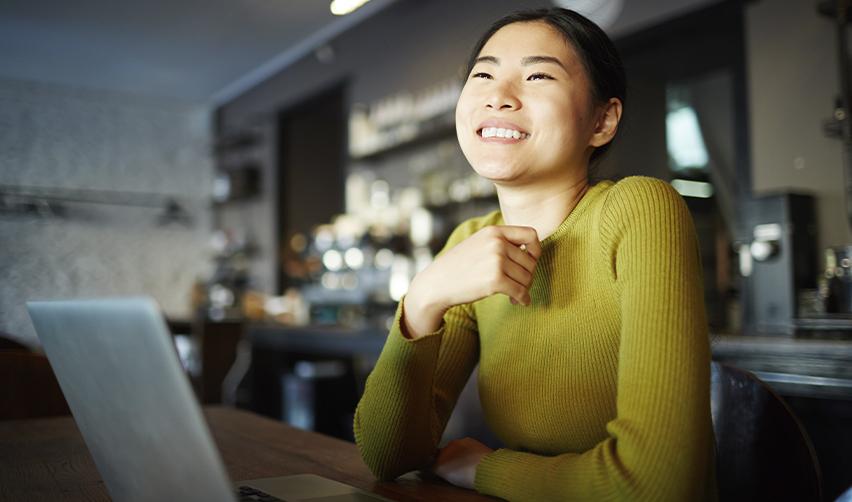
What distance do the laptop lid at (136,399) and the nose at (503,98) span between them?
66 centimetres

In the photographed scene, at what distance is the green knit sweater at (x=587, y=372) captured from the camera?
821 mm

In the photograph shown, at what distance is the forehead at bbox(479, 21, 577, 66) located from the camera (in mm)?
1128

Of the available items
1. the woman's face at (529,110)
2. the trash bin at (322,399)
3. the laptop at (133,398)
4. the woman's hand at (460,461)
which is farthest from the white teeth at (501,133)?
the trash bin at (322,399)

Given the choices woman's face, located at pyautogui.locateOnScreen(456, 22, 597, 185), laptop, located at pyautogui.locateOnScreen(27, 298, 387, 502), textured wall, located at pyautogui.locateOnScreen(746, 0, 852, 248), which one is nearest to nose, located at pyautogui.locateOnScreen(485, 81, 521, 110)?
woman's face, located at pyautogui.locateOnScreen(456, 22, 597, 185)

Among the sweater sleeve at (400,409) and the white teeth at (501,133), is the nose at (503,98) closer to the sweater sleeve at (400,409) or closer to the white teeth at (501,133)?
the white teeth at (501,133)

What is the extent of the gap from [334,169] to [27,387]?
6183 mm

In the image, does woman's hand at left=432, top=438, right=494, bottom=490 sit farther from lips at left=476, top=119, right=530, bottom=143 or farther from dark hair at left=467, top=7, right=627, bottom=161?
dark hair at left=467, top=7, right=627, bottom=161

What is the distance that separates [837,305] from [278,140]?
19.3 ft

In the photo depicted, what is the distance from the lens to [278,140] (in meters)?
7.58

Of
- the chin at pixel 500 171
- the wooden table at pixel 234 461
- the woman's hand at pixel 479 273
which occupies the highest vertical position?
the chin at pixel 500 171

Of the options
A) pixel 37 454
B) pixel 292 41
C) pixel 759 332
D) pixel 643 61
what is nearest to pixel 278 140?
pixel 292 41

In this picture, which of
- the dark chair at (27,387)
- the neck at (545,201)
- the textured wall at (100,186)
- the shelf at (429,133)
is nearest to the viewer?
the neck at (545,201)

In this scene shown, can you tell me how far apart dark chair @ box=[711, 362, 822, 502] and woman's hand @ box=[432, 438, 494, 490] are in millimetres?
349

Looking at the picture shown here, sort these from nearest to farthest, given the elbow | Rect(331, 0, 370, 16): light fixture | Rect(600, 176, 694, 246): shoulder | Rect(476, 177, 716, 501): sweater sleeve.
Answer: Rect(476, 177, 716, 501): sweater sleeve, Rect(600, 176, 694, 246): shoulder, the elbow, Rect(331, 0, 370, 16): light fixture
